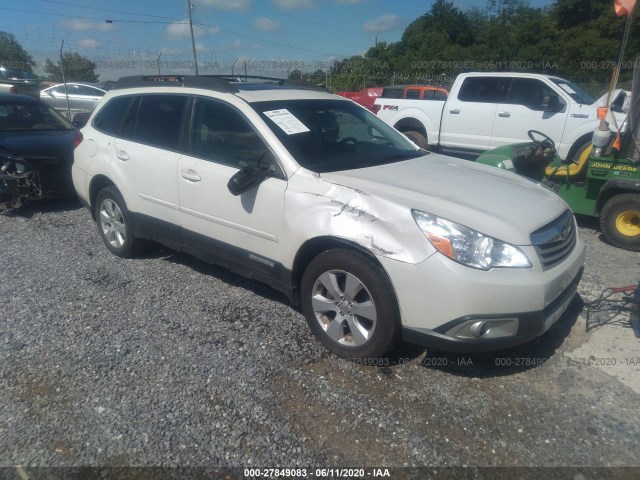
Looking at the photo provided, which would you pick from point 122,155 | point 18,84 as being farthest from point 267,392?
point 18,84

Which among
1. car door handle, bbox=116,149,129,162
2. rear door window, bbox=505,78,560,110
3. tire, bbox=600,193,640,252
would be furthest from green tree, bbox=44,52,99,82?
tire, bbox=600,193,640,252

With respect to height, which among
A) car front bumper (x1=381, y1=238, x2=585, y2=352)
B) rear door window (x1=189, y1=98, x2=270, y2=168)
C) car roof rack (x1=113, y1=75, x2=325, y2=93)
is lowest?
car front bumper (x1=381, y1=238, x2=585, y2=352)

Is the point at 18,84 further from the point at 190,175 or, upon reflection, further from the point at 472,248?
the point at 472,248

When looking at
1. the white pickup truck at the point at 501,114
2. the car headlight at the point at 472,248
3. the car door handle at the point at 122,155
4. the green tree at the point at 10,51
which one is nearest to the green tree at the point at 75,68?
the green tree at the point at 10,51

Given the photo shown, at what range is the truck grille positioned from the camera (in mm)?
2896

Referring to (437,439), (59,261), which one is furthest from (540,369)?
(59,261)

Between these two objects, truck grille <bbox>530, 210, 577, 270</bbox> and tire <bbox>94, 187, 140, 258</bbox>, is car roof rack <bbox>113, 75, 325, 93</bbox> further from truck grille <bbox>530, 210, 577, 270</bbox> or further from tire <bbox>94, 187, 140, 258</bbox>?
truck grille <bbox>530, 210, 577, 270</bbox>

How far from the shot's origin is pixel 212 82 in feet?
13.3

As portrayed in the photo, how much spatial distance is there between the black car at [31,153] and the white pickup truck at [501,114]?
6697 mm

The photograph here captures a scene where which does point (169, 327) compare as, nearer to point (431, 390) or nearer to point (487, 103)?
point (431, 390)

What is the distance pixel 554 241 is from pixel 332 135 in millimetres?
1897

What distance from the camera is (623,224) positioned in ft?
18.3

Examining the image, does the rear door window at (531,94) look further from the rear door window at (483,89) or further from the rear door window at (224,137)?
the rear door window at (224,137)

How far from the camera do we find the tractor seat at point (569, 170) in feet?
19.8
